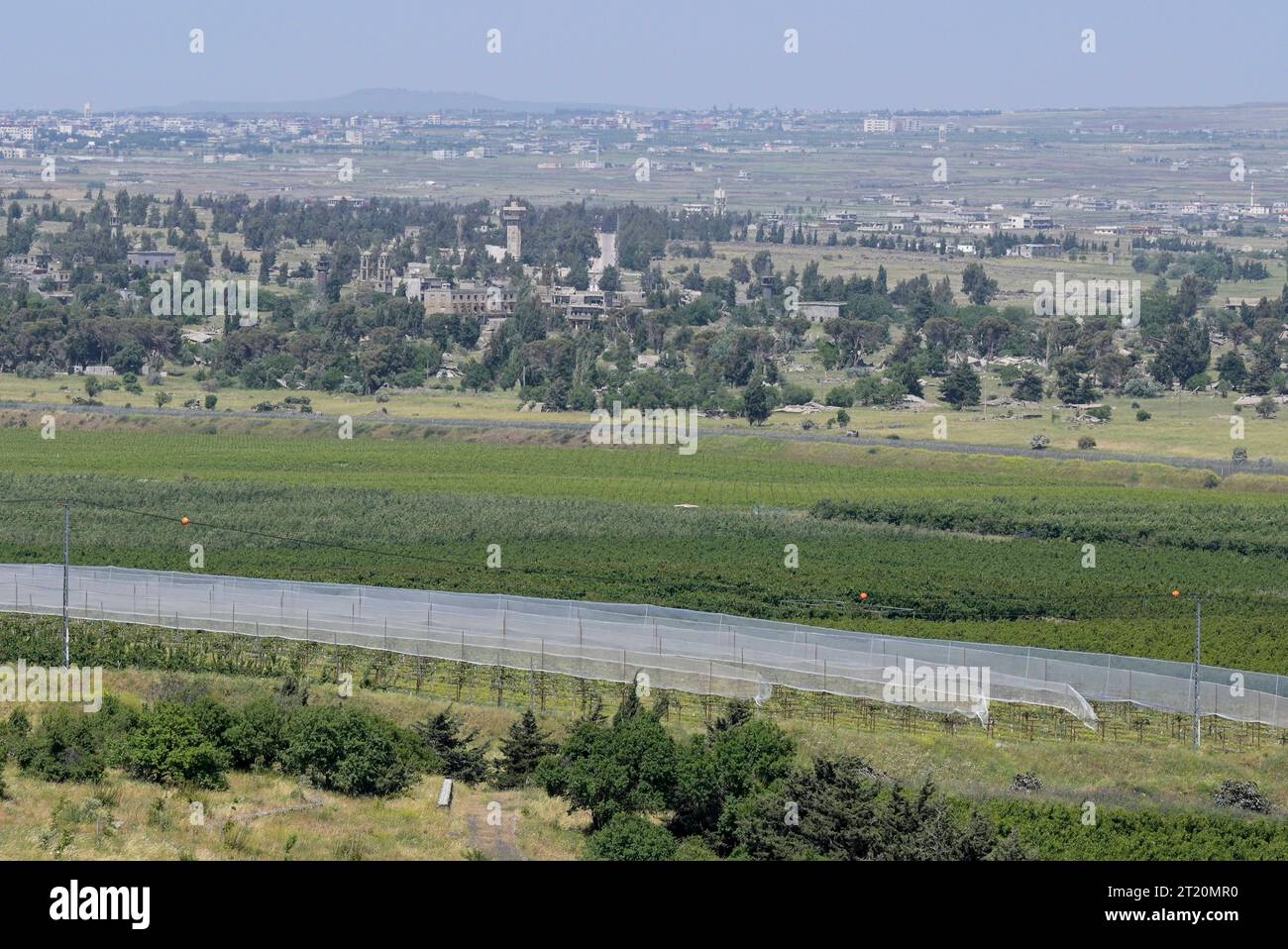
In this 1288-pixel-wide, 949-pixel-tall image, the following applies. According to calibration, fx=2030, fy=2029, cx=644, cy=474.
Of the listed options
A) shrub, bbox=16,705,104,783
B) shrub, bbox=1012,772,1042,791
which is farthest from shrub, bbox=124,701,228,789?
shrub, bbox=1012,772,1042,791

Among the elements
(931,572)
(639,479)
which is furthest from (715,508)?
(931,572)

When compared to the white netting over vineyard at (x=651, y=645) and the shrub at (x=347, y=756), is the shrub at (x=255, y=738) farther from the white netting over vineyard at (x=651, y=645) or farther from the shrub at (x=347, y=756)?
the white netting over vineyard at (x=651, y=645)

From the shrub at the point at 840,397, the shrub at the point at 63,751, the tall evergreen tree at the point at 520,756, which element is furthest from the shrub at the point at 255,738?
the shrub at the point at 840,397

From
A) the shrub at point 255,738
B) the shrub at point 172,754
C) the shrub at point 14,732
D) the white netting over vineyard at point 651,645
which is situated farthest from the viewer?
the white netting over vineyard at point 651,645

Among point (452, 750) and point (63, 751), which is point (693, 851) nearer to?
point (452, 750)

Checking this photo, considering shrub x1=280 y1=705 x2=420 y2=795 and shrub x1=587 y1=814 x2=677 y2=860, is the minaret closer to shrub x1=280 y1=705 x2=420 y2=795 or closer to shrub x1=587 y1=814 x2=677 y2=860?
shrub x1=280 y1=705 x2=420 y2=795
